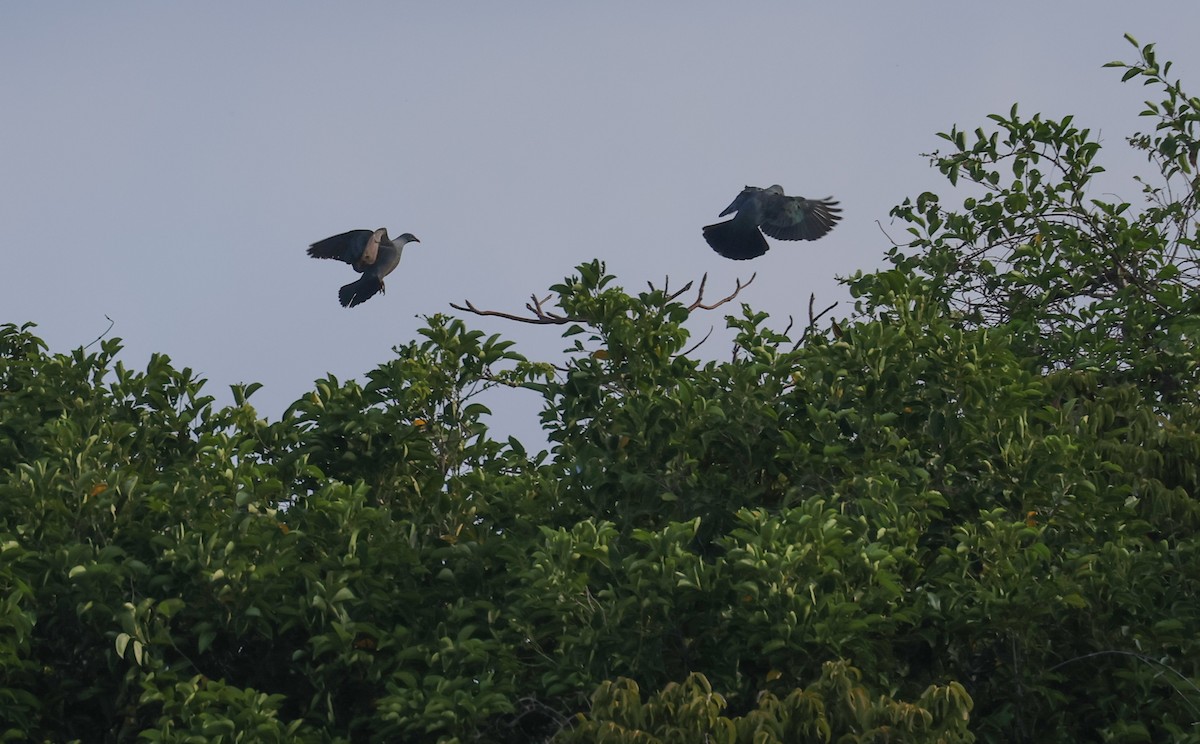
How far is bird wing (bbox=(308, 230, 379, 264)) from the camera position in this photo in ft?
45.1

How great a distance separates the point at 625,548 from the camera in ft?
26.4

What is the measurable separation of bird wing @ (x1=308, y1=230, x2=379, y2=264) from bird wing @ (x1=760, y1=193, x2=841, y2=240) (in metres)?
3.17

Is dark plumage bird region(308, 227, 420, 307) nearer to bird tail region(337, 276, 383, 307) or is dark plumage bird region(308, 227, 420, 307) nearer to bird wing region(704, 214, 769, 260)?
bird tail region(337, 276, 383, 307)

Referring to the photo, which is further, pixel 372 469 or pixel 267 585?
pixel 372 469

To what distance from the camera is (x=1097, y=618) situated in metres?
7.79

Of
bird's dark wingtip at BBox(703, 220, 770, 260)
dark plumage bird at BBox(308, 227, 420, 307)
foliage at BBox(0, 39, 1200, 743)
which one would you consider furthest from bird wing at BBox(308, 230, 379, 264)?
foliage at BBox(0, 39, 1200, 743)

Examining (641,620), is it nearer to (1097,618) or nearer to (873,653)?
(873,653)

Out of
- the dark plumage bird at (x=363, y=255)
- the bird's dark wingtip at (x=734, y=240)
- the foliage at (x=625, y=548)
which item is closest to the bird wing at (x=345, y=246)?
the dark plumage bird at (x=363, y=255)

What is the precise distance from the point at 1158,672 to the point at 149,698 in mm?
4388

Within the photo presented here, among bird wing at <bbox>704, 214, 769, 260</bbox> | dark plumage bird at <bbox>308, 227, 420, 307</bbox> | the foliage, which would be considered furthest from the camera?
dark plumage bird at <bbox>308, 227, 420, 307</bbox>

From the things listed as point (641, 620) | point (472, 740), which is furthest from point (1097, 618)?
point (472, 740)

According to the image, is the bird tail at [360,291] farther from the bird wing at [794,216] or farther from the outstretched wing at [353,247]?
the bird wing at [794,216]

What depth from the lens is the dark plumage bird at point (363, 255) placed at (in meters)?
13.6

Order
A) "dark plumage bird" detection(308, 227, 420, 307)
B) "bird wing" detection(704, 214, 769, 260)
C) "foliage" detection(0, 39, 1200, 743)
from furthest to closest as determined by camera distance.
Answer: "dark plumage bird" detection(308, 227, 420, 307) < "bird wing" detection(704, 214, 769, 260) < "foliage" detection(0, 39, 1200, 743)
